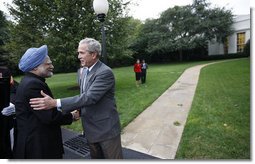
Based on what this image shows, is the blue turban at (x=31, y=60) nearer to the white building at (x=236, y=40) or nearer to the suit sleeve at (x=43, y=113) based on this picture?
the suit sleeve at (x=43, y=113)

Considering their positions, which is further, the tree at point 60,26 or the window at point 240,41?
the window at point 240,41

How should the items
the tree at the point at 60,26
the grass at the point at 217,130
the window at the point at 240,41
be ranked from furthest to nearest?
the window at the point at 240,41, the tree at the point at 60,26, the grass at the point at 217,130

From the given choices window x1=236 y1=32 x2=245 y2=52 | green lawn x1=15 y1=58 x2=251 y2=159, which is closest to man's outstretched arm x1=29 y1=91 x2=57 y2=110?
green lawn x1=15 y1=58 x2=251 y2=159

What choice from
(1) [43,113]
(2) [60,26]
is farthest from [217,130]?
(2) [60,26]

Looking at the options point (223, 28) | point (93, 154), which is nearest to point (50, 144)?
point (93, 154)

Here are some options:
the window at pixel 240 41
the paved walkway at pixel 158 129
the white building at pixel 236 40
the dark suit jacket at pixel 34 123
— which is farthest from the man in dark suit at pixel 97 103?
the window at pixel 240 41

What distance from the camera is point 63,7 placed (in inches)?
345

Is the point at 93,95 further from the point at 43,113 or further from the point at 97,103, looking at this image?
the point at 43,113

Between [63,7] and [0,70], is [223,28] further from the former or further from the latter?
[0,70]

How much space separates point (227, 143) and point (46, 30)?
835cm

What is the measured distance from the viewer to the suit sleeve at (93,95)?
2078 mm

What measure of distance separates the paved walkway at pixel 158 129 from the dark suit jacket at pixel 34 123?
1863mm

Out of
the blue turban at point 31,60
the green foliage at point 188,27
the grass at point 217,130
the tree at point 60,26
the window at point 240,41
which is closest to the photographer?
the blue turban at point 31,60

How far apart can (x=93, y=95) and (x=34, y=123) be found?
0.62 m
